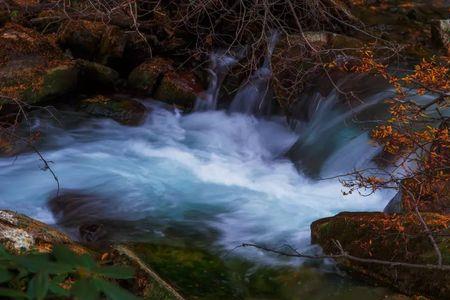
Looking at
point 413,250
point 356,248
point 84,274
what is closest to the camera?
point 84,274

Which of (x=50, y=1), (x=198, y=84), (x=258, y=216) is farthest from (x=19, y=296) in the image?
(x=50, y=1)

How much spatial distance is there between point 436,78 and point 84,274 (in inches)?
147

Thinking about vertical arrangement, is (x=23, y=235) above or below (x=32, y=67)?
above

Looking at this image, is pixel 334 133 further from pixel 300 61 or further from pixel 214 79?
pixel 214 79

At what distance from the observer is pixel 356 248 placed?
4.02 m

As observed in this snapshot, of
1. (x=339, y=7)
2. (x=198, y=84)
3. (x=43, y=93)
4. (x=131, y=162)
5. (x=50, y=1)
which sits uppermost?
(x=339, y=7)

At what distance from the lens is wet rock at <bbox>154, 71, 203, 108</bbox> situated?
324 inches

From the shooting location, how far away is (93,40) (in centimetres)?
838

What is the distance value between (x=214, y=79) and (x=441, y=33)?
13.8 feet

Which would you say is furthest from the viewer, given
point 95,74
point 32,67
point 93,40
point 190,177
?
point 93,40

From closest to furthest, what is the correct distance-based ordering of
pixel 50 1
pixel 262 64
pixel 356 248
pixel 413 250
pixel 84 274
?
pixel 84 274 < pixel 413 250 < pixel 356 248 < pixel 262 64 < pixel 50 1

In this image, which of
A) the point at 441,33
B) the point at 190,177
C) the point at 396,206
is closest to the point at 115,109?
the point at 190,177

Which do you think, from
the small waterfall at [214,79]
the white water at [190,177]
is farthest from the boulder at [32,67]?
the small waterfall at [214,79]

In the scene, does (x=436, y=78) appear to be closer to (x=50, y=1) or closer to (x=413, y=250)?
(x=413, y=250)
